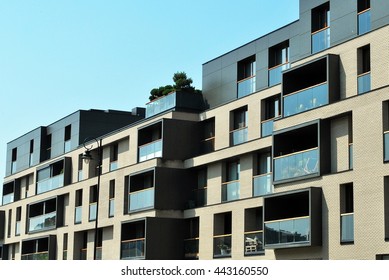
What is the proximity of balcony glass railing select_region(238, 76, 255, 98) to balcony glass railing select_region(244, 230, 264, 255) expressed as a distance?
25.3 ft

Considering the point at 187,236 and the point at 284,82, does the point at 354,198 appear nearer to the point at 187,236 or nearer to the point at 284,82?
the point at 284,82

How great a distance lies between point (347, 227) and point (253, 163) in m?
9.43

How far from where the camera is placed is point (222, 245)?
39875mm

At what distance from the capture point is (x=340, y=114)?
103ft

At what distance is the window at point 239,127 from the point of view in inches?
1596

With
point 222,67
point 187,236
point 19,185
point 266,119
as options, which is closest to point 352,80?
point 266,119

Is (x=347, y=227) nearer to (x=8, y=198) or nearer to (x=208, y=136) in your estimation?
(x=208, y=136)

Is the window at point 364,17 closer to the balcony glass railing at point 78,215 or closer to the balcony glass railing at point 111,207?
the balcony glass railing at point 111,207

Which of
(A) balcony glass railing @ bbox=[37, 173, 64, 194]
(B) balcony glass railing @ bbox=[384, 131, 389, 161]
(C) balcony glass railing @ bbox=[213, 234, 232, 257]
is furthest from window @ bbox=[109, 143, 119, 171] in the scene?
(B) balcony glass railing @ bbox=[384, 131, 389, 161]

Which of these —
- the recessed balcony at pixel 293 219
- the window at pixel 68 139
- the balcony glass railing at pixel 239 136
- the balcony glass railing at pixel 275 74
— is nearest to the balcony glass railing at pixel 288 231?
the recessed balcony at pixel 293 219

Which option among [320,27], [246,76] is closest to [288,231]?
[320,27]

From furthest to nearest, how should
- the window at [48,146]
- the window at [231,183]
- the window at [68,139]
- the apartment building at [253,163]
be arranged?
the window at [48,146] < the window at [68,139] < the window at [231,183] < the apartment building at [253,163]

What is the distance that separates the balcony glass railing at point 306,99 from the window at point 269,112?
11.7 ft

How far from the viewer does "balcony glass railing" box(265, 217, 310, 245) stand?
32062 millimetres
